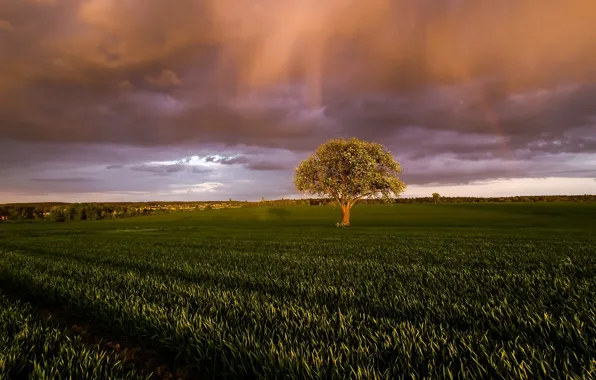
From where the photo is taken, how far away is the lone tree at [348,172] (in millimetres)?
51250

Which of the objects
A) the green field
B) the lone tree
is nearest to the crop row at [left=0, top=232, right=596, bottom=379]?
the green field

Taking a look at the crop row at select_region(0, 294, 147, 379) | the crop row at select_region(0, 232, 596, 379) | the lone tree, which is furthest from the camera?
the lone tree

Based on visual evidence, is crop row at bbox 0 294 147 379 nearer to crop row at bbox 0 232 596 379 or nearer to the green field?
the green field

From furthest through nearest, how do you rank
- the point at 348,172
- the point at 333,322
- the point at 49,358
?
the point at 348,172
the point at 333,322
the point at 49,358

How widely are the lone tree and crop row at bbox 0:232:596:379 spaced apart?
3801 cm

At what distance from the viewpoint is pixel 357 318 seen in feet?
21.8

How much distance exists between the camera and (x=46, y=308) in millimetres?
9539

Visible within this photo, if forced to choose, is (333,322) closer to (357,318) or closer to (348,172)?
(357,318)

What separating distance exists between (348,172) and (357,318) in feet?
156

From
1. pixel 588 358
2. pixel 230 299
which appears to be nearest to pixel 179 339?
pixel 230 299

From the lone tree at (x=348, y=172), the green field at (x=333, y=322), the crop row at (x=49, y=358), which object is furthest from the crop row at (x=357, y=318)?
the lone tree at (x=348, y=172)

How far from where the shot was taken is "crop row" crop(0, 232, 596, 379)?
446 centimetres

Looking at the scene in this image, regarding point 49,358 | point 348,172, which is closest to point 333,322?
point 49,358

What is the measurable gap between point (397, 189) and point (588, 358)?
48124 millimetres
